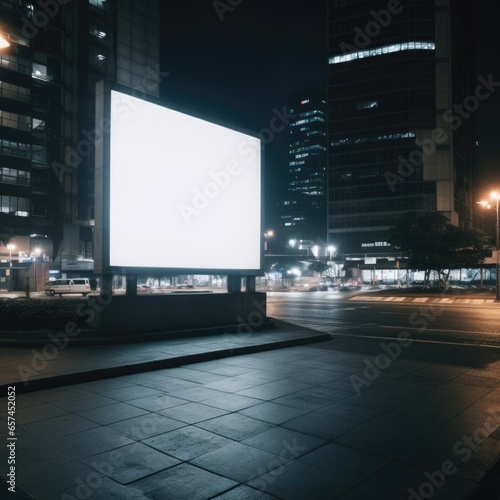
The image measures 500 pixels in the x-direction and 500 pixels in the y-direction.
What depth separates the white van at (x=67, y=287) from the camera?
42753mm

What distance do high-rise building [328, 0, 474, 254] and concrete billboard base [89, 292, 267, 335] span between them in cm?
9269

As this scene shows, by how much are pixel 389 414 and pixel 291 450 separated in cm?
200

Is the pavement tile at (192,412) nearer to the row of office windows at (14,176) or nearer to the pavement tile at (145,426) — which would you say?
the pavement tile at (145,426)

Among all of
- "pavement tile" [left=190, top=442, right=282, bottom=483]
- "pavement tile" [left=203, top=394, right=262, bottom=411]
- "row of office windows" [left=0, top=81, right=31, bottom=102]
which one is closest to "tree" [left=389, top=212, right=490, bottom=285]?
"pavement tile" [left=203, top=394, right=262, bottom=411]

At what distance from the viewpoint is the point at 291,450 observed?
4.94 m

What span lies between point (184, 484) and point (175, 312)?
9026 mm

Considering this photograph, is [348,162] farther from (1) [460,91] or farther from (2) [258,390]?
(2) [258,390]

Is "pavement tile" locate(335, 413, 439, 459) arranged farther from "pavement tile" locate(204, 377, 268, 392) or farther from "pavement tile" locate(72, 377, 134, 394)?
"pavement tile" locate(72, 377, 134, 394)

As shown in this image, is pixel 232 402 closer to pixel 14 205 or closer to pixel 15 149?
pixel 14 205

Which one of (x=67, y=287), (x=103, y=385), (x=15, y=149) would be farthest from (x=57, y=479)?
(x=15, y=149)

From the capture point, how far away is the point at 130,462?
4.59 meters

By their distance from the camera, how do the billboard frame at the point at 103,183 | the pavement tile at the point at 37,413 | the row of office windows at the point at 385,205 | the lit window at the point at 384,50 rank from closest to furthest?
the pavement tile at the point at 37,413 → the billboard frame at the point at 103,183 → the row of office windows at the point at 385,205 → the lit window at the point at 384,50

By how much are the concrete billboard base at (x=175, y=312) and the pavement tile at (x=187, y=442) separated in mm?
6602

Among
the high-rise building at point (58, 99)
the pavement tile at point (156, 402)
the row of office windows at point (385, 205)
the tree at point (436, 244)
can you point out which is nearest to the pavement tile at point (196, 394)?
the pavement tile at point (156, 402)
